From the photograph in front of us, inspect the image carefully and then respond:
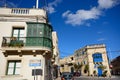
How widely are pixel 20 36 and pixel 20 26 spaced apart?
3.93 ft

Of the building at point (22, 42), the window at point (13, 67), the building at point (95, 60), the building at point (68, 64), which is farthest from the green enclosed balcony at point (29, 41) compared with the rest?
the building at point (68, 64)

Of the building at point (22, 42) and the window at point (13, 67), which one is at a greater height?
the building at point (22, 42)

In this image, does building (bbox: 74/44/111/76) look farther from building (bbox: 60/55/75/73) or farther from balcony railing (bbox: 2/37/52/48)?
balcony railing (bbox: 2/37/52/48)

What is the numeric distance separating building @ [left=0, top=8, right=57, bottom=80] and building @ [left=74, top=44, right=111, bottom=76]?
36.1 meters

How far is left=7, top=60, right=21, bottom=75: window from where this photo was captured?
14859mm

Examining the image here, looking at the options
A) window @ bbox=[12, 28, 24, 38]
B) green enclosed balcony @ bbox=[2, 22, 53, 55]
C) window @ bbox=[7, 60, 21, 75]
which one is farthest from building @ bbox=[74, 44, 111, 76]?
window @ bbox=[7, 60, 21, 75]

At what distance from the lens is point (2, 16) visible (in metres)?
16.3

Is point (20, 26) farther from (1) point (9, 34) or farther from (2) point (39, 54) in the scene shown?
(2) point (39, 54)

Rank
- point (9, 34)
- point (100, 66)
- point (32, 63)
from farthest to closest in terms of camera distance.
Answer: point (100, 66) → point (9, 34) → point (32, 63)

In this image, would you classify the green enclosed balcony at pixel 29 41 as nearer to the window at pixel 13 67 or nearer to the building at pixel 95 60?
the window at pixel 13 67

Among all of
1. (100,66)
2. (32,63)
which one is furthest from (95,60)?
(32,63)

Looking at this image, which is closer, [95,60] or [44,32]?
[44,32]

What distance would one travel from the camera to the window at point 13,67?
14859 mm

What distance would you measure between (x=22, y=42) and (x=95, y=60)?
128 feet
